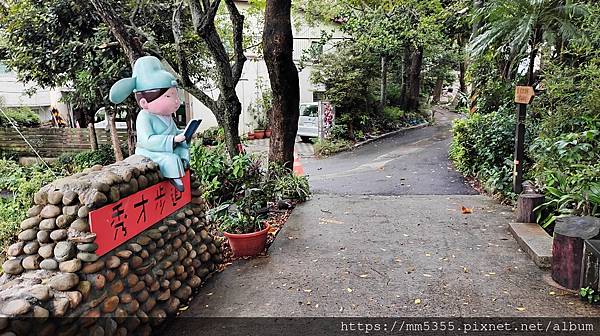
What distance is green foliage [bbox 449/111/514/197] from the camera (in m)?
6.36

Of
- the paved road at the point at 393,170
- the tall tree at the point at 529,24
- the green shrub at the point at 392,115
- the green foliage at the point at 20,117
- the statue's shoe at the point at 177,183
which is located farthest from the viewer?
the green shrub at the point at 392,115

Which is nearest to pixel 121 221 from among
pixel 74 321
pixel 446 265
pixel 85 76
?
pixel 74 321

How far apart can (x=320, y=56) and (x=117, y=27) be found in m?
8.79

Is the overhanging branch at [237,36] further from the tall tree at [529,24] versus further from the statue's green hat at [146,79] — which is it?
the tall tree at [529,24]

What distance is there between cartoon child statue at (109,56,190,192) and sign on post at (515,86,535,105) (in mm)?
4491

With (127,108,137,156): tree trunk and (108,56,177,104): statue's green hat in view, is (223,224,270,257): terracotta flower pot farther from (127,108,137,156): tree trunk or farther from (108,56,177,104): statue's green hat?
(127,108,137,156): tree trunk

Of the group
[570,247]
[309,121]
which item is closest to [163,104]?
[570,247]

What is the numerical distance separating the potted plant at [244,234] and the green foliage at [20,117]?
13199mm

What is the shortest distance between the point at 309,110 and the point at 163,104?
11582mm

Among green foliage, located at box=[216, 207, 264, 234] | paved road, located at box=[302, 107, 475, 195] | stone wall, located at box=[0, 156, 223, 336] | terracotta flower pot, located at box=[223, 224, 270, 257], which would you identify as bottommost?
paved road, located at box=[302, 107, 475, 195]

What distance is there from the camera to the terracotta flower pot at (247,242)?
4211mm

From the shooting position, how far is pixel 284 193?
6.34 metres

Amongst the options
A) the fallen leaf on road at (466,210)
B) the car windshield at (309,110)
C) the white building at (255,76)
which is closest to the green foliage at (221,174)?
the fallen leaf on road at (466,210)

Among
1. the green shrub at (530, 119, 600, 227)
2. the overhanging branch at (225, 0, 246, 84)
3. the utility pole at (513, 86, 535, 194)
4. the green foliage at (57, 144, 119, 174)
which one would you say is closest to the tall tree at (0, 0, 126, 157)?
the green foliage at (57, 144, 119, 174)
